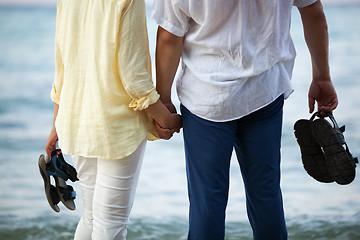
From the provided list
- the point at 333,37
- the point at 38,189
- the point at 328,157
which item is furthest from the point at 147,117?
the point at 333,37

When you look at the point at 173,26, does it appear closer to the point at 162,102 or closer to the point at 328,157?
Answer: the point at 162,102

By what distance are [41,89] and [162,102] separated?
477cm

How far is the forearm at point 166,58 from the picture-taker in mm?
1412

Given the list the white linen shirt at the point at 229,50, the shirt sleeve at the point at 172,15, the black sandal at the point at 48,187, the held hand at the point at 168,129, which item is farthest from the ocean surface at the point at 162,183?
the shirt sleeve at the point at 172,15

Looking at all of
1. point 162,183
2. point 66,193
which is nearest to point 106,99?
point 66,193

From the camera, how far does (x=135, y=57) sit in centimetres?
135

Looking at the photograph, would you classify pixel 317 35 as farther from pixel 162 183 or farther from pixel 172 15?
pixel 162 183

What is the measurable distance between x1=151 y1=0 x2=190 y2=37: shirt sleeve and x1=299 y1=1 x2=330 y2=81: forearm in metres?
0.40

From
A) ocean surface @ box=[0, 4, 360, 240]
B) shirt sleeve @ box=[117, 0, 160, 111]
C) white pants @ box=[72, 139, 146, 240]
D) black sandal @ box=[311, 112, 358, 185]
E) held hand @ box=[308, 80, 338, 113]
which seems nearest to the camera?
shirt sleeve @ box=[117, 0, 160, 111]

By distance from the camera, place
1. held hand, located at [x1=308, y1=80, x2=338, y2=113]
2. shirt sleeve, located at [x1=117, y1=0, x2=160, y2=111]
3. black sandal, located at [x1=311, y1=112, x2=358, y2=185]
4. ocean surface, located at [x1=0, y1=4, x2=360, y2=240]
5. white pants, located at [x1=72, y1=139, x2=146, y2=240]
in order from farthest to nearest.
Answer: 1. ocean surface, located at [x1=0, y1=4, x2=360, y2=240]
2. held hand, located at [x1=308, y1=80, x2=338, y2=113]
3. black sandal, located at [x1=311, y1=112, x2=358, y2=185]
4. white pants, located at [x1=72, y1=139, x2=146, y2=240]
5. shirt sleeve, located at [x1=117, y1=0, x2=160, y2=111]

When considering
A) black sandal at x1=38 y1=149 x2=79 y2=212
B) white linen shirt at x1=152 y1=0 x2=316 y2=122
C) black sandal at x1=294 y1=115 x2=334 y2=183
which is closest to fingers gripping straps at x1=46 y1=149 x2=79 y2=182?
black sandal at x1=38 y1=149 x2=79 y2=212

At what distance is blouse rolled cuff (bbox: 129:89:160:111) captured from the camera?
1.38 metres

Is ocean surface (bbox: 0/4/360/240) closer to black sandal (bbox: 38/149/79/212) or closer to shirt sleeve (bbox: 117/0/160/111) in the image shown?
black sandal (bbox: 38/149/79/212)

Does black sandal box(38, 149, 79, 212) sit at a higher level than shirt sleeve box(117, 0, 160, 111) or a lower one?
lower
